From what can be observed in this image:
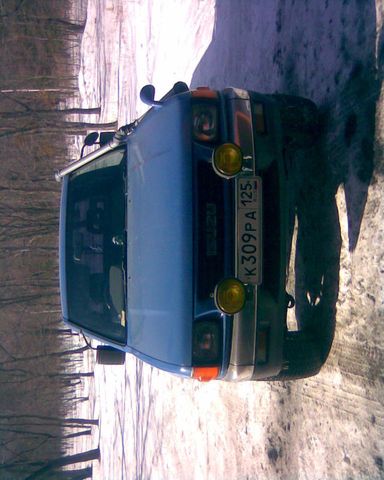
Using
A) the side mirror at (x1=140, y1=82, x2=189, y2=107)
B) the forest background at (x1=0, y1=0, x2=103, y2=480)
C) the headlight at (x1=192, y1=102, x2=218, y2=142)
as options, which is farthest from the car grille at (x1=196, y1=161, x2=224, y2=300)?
the forest background at (x1=0, y1=0, x2=103, y2=480)

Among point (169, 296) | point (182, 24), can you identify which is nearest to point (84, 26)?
point (182, 24)

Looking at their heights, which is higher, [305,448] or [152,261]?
[152,261]

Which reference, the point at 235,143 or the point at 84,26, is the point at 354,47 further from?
the point at 84,26

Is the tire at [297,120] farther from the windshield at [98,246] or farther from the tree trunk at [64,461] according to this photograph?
the tree trunk at [64,461]

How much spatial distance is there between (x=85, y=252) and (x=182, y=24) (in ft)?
15.7

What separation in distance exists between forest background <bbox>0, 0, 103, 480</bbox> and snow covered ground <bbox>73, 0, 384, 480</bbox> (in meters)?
6.34

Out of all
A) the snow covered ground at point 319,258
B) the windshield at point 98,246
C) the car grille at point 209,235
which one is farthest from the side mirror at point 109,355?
the car grille at point 209,235

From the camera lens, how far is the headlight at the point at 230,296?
118 inches

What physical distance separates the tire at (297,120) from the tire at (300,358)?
1.46 m

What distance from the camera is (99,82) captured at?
11719 mm

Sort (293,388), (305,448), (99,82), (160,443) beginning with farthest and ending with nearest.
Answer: (99,82), (160,443), (293,388), (305,448)

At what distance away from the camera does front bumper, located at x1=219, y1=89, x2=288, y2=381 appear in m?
3.13

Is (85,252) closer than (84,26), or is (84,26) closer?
(85,252)

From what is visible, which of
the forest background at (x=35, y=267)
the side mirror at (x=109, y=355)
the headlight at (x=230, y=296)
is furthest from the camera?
the forest background at (x=35, y=267)
